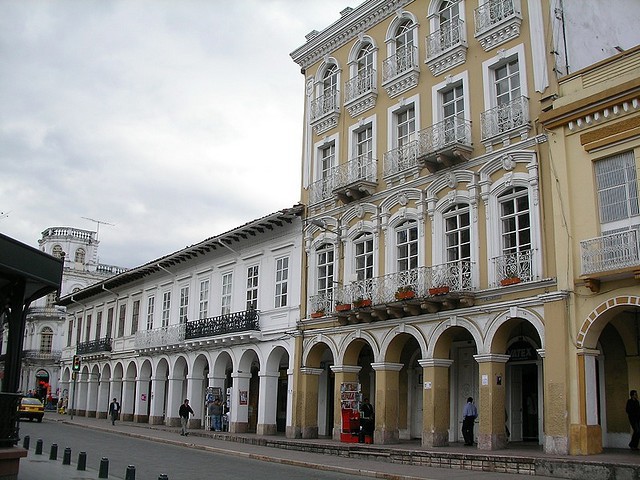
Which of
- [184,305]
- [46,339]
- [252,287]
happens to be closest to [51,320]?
[46,339]

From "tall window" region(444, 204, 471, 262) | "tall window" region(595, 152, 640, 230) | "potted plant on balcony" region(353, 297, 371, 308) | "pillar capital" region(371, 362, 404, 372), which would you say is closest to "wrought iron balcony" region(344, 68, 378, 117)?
"tall window" region(444, 204, 471, 262)

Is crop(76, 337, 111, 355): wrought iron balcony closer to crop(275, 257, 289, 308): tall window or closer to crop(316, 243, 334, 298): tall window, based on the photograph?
crop(275, 257, 289, 308): tall window

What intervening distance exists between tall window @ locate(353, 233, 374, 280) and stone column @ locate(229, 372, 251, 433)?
326 inches

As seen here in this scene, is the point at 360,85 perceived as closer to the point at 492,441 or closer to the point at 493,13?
the point at 493,13

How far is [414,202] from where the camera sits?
22.1 m

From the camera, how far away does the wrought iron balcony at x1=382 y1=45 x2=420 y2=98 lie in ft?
75.7

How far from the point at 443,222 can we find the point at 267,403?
11107 mm

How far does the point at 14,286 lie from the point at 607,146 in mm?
12970

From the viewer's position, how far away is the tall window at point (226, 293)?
31.8m

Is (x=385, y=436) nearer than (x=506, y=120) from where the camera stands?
No

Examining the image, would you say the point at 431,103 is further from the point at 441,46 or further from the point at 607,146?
the point at 607,146

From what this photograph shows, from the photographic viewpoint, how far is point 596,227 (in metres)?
16.7

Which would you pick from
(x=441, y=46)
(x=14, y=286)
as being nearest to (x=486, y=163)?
(x=441, y=46)

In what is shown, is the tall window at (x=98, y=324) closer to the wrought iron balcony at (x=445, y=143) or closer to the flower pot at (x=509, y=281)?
the wrought iron balcony at (x=445, y=143)
